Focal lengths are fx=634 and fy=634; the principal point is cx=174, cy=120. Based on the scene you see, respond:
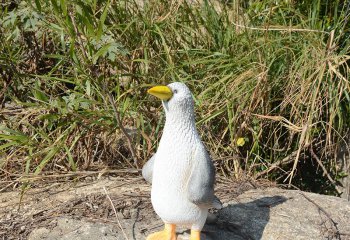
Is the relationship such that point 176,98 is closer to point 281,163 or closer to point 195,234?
point 195,234

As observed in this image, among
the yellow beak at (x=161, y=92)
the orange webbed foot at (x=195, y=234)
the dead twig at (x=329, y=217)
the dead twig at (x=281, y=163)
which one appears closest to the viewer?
the yellow beak at (x=161, y=92)

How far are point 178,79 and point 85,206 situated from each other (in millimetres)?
853

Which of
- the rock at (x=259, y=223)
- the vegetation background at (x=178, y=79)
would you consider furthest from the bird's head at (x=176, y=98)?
the vegetation background at (x=178, y=79)

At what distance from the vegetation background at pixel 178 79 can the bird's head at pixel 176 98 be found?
2.58 ft

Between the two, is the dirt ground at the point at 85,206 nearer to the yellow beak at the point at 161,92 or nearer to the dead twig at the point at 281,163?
the dead twig at the point at 281,163

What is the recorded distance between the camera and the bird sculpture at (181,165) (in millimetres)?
1993

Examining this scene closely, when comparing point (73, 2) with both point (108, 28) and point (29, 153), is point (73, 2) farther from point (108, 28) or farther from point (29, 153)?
point (29, 153)

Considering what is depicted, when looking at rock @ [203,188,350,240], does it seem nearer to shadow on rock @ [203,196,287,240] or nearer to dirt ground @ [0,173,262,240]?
shadow on rock @ [203,196,287,240]

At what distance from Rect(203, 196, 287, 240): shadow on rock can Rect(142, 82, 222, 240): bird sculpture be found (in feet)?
1.14

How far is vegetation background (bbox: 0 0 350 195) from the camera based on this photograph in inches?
114

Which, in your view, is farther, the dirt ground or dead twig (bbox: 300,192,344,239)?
dead twig (bbox: 300,192,344,239)

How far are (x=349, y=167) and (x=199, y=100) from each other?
0.99 metres

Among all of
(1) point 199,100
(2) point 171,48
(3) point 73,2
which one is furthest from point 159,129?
(3) point 73,2

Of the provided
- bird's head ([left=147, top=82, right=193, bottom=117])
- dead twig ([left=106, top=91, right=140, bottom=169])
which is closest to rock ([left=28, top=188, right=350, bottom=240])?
dead twig ([left=106, top=91, right=140, bottom=169])
